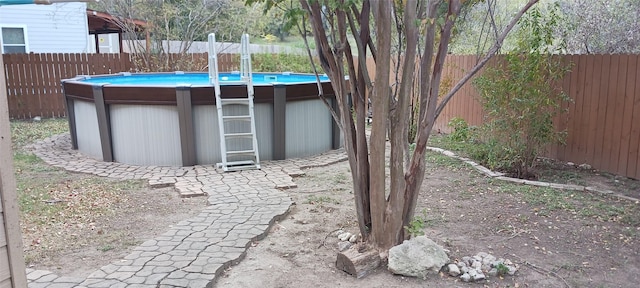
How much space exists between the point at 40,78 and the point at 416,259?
10967 mm

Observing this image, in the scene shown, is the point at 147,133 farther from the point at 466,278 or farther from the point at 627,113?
the point at 627,113

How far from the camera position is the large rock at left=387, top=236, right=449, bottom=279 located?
3.04 metres

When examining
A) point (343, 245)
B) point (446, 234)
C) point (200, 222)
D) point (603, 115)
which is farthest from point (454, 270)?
point (603, 115)

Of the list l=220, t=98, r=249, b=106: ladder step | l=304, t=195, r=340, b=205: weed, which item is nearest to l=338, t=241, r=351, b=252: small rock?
l=304, t=195, r=340, b=205: weed

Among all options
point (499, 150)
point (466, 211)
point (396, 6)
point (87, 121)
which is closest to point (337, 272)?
point (466, 211)

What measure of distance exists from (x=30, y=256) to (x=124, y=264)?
29.7 inches

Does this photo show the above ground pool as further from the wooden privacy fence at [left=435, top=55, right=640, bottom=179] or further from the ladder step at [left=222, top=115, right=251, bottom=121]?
the wooden privacy fence at [left=435, top=55, right=640, bottom=179]

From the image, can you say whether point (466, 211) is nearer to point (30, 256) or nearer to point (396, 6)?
point (396, 6)

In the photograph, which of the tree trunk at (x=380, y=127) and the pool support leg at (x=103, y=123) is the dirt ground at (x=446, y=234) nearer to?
the tree trunk at (x=380, y=127)

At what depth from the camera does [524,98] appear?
5.38m

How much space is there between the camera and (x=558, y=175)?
5.61 meters

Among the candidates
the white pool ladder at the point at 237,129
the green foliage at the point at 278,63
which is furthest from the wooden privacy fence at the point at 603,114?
the green foliage at the point at 278,63

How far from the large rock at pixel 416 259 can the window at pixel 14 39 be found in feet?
43.7

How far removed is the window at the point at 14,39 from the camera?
40.9 feet
